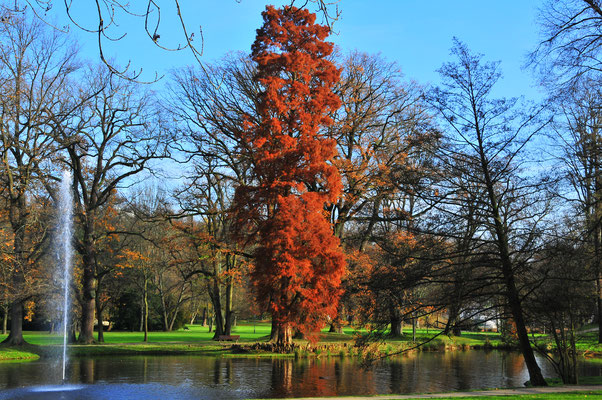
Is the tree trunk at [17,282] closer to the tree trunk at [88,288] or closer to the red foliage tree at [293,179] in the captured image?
the tree trunk at [88,288]

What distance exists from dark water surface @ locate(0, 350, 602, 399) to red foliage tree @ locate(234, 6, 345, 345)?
2972 millimetres

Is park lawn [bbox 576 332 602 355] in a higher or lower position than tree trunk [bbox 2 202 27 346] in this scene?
lower

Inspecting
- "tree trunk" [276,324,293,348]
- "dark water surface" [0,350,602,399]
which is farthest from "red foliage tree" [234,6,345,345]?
"dark water surface" [0,350,602,399]

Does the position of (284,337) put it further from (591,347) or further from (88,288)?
(591,347)

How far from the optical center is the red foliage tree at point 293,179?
21.9 metres

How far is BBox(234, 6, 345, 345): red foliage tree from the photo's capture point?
2194cm

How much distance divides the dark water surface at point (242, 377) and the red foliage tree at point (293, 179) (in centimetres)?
297

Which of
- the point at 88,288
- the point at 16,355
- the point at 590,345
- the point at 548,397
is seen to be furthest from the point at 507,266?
the point at 88,288

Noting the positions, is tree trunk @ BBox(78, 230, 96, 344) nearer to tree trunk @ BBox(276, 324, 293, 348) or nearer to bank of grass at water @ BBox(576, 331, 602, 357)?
tree trunk @ BBox(276, 324, 293, 348)

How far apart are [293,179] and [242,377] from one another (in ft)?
29.4

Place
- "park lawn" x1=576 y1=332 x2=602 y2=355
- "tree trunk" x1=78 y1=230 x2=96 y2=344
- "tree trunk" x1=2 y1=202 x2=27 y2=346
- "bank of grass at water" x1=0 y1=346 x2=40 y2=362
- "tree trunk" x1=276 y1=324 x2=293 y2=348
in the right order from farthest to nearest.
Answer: "tree trunk" x1=78 y1=230 x2=96 y2=344, "park lawn" x1=576 y1=332 x2=602 y2=355, "tree trunk" x1=276 y1=324 x2=293 y2=348, "tree trunk" x1=2 y1=202 x2=27 y2=346, "bank of grass at water" x1=0 y1=346 x2=40 y2=362

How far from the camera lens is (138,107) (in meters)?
30.7

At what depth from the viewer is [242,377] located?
1728cm

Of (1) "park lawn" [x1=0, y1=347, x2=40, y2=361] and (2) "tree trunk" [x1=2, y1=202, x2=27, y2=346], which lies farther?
(2) "tree trunk" [x1=2, y1=202, x2=27, y2=346]
